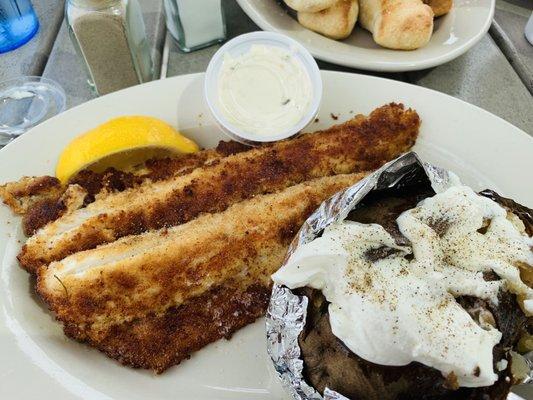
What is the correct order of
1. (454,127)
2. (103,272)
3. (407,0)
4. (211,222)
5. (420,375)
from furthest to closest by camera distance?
(407,0), (454,127), (211,222), (103,272), (420,375)

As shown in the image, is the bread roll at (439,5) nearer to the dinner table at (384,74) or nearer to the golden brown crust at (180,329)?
the dinner table at (384,74)

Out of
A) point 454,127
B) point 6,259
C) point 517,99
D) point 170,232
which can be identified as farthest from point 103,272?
point 517,99

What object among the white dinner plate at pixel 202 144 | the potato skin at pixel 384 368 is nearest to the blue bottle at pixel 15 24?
the white dinner plate at pixel 202 144

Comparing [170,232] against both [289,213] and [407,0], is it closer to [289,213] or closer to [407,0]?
[289,213]

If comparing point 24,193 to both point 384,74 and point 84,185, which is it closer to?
point 84,185

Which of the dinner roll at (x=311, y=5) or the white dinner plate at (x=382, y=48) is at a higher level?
the dinner roll at (x=311, y=5)

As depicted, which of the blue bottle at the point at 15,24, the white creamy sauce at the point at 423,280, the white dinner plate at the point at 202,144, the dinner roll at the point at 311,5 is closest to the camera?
the white creamy sauce at the point at 423,280
